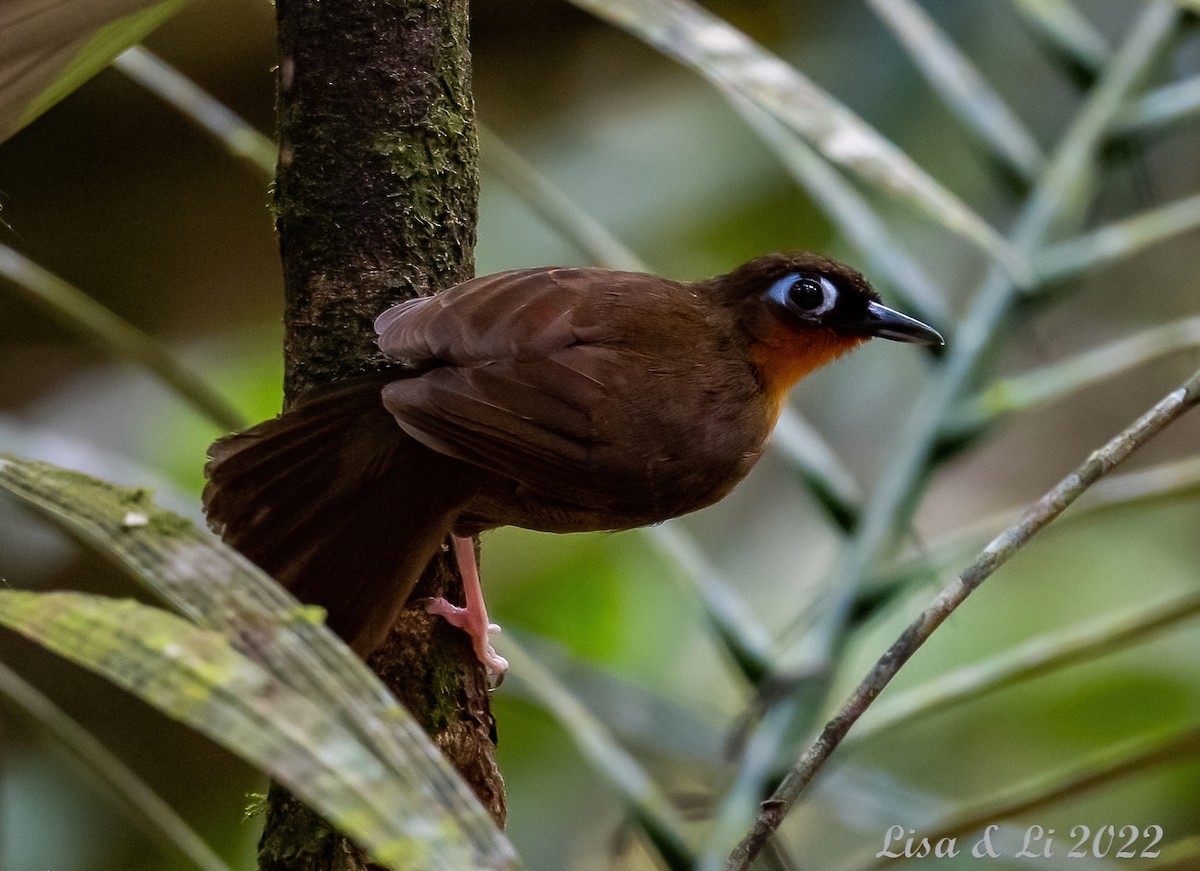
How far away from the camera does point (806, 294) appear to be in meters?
2.68

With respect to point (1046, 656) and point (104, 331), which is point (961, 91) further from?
point (104, 331)

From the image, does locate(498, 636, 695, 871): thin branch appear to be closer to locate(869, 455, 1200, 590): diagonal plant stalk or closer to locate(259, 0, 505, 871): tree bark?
locate(259, 0, 505, 871): tree bark

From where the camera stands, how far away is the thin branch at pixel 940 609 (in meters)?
1.29

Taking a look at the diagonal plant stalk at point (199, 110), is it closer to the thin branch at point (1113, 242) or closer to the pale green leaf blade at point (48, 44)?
the pale green leaf blade at point (48, 44)

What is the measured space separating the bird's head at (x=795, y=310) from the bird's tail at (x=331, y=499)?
2.74 ft

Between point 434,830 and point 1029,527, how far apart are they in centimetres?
94

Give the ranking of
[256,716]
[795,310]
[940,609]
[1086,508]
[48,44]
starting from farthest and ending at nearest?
[795,310]
[1086,508]
[940,609]
[48,44]
[256,716]

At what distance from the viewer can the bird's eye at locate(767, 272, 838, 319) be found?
8.73ft

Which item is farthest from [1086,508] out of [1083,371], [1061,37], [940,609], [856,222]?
[1061,37]

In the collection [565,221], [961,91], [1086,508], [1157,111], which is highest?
[1157,111]

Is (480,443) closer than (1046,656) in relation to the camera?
No

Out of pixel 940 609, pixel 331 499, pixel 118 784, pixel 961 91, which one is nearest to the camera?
pixel 940 609

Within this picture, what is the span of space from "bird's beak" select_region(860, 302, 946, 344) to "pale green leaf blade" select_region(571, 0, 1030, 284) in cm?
75

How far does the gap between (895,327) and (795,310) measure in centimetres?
24
